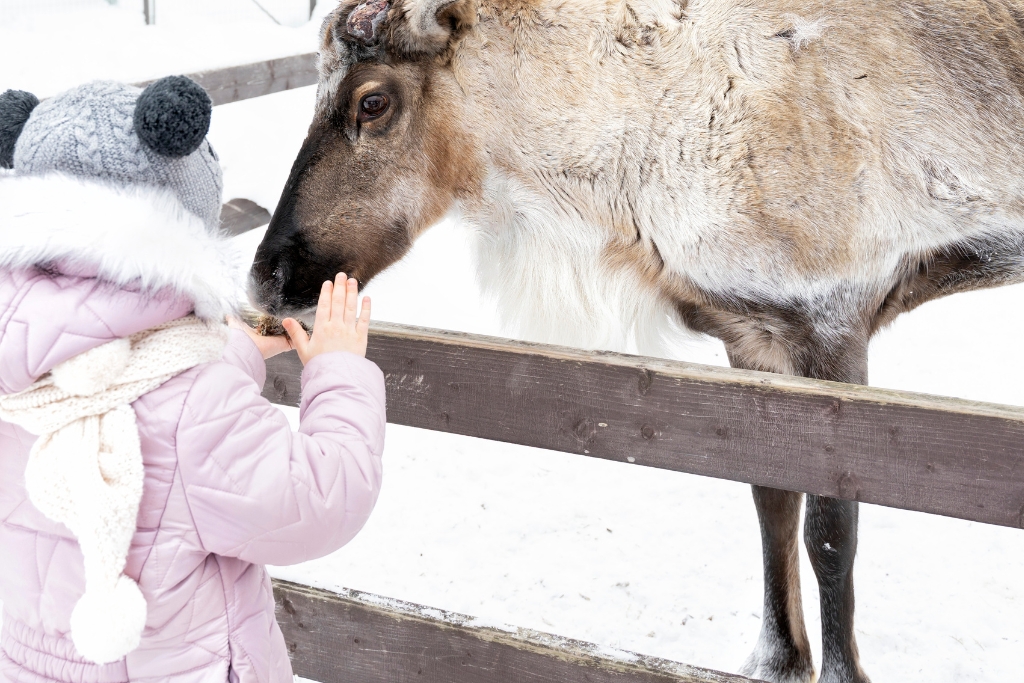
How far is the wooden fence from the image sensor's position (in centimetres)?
155

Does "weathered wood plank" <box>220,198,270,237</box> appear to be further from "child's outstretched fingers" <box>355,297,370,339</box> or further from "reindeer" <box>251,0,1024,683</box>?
"child's outstretched fingers" <box>355,297,370,339</box>

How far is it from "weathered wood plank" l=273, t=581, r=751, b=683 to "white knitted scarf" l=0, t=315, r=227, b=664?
32.2 inches

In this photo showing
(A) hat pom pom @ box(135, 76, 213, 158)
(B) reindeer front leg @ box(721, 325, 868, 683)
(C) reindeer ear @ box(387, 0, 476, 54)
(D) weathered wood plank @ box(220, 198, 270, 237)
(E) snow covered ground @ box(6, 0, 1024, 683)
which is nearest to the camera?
(A) hat pom pom @ box(135, 76, 213, 158)

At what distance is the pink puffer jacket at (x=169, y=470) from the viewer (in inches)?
41.6

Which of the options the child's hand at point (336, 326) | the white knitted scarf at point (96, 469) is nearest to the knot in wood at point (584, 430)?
the child's hand at point (336, 326)

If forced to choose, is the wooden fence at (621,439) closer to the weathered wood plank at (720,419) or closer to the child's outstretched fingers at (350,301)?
the weathered wood plank at (720,419)

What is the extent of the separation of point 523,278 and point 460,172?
312 millimetres

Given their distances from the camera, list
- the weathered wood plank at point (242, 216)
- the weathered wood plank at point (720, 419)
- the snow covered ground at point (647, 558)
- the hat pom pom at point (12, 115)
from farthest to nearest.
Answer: the weathered wood plank at point (242, 216)
the snow covered ground at point (647, 558)
the weathered wood plank at point (720, 419)
the hat pom pom at point (12, 115)

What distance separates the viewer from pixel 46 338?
3.41 ft

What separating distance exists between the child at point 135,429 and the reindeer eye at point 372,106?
852 millimetres

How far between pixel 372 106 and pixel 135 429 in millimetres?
1138

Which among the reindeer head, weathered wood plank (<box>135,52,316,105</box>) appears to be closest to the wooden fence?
the reindeer head

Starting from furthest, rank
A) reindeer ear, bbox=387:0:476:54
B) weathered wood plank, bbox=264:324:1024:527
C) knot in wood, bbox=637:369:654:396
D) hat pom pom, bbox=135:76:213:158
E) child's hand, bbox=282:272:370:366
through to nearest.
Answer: reindeer ear, bbox=387:0:476:54 → knot in wood, bbox=637:369:654:396 → weathered wood plank, bbox=264:324:1024:527 → child's hand, bbox=282:272:370:366 → hat pom pom, bbox=135:76:213:158

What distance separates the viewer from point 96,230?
105 centimetres
